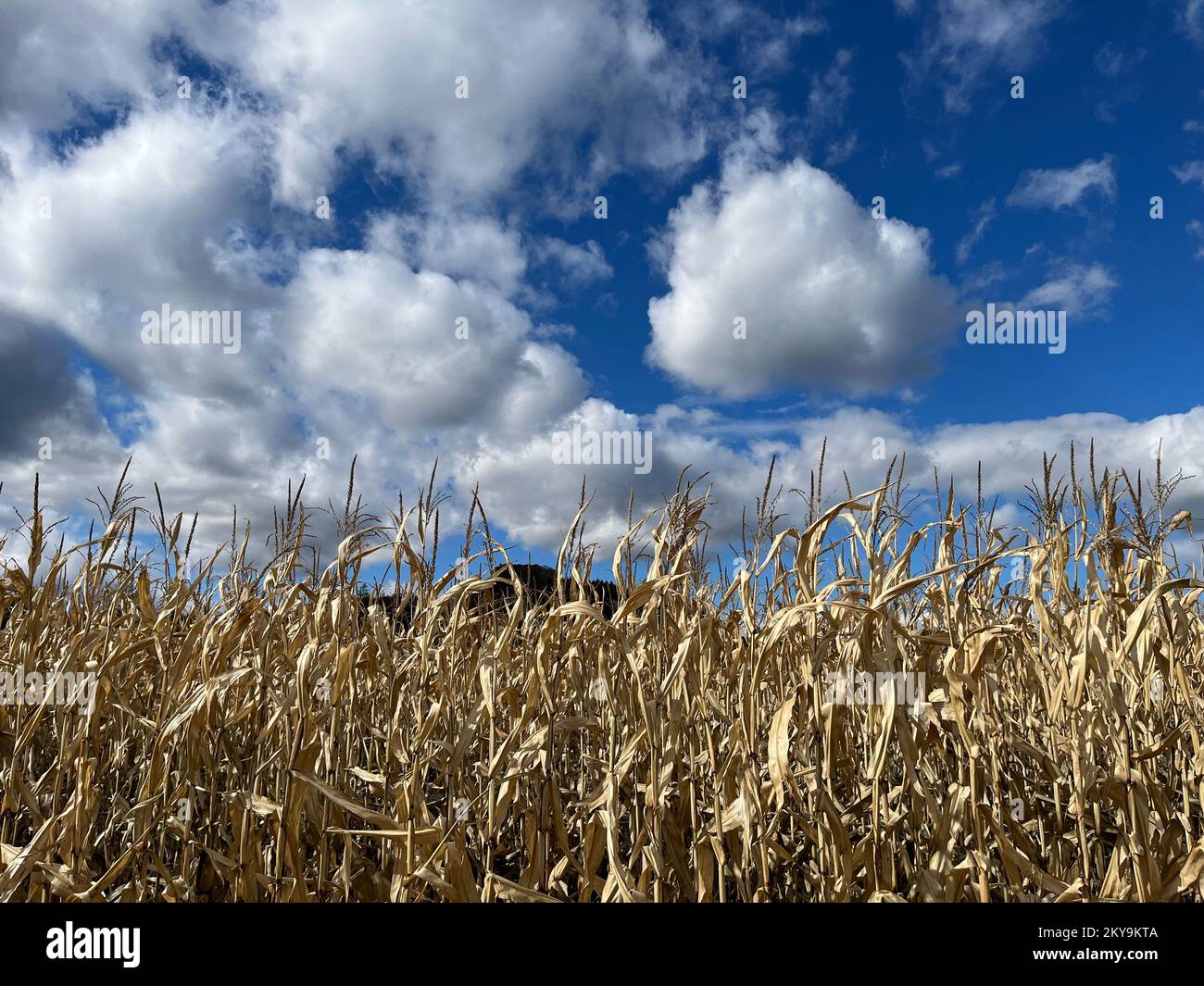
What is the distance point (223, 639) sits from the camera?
220 cm

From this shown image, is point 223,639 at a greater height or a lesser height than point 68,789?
greater

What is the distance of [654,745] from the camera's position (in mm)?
1829

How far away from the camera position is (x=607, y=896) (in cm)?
191

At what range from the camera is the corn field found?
1.87 metres

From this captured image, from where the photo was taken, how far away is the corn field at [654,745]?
1874 mm

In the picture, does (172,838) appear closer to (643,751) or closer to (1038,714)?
(643,751)

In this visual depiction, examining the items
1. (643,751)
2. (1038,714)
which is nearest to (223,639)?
(643,751)

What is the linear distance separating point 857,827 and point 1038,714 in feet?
2.79
